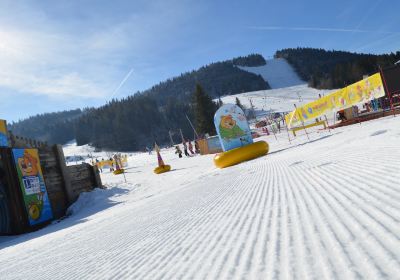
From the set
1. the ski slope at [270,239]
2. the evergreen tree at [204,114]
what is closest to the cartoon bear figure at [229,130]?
the ski slope at [270,239]

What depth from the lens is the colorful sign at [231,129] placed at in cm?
1734

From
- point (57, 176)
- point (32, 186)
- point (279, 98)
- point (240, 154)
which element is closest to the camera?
point (32, 186)

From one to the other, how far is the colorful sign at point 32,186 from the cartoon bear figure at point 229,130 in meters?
8.53

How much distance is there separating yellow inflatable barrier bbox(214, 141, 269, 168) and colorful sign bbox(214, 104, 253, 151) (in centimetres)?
117

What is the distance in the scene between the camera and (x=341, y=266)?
2105mm

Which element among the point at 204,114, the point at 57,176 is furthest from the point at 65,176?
the point at 204,114

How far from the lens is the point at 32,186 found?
12.2 metres

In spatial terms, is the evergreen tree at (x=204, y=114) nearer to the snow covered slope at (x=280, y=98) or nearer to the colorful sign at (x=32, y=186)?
the colorful sign at (x=32, y=186)

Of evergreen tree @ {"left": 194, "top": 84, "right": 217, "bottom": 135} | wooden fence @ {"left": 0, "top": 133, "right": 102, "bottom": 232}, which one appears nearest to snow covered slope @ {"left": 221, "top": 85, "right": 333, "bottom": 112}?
evergreen tree @ {"left": 194, "top": 84, "right": 217, "bottom": 135}

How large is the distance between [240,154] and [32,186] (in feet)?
27.9

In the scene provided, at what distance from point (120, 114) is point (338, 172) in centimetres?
14385

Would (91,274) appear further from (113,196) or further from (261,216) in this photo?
(113,196)

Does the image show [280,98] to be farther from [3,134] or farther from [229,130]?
[3,134]

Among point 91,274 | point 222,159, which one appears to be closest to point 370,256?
point 91,274
